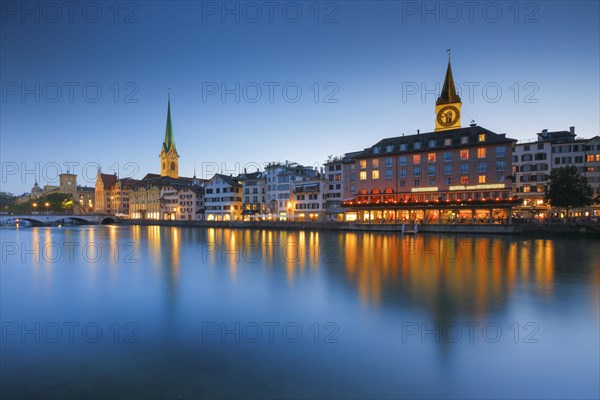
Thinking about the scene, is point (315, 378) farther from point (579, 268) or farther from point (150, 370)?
point (579, 268)

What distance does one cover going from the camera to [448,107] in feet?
270

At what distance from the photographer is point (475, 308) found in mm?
14648

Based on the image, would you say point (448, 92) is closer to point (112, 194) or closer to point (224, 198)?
point (224, 198)

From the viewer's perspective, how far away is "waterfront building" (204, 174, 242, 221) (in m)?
88.9

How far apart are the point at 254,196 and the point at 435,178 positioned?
43.2 metres

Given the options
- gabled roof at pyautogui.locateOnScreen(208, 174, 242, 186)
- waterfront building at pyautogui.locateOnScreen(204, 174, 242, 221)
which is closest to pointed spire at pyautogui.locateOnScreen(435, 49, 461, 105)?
gabled roof at pyautogui.locateOnScreen(208, 174, 242, 186)

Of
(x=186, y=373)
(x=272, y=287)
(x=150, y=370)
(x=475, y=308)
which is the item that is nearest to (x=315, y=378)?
(x=186, y=373)

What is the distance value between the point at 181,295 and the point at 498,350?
1425 centimetres

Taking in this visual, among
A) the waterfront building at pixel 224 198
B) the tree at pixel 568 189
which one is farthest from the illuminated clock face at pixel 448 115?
the waterfront building at pixel 224 198

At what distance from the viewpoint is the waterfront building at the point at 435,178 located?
188ft

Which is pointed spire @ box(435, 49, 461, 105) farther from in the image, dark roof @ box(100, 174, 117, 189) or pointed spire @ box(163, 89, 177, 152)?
dark roof @ box(100, 174, 117, 189)

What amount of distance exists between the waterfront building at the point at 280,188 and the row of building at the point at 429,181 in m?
0.23

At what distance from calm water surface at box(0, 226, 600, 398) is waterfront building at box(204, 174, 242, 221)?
64311 millimetres

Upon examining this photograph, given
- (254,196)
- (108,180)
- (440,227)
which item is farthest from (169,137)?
(440,227)
